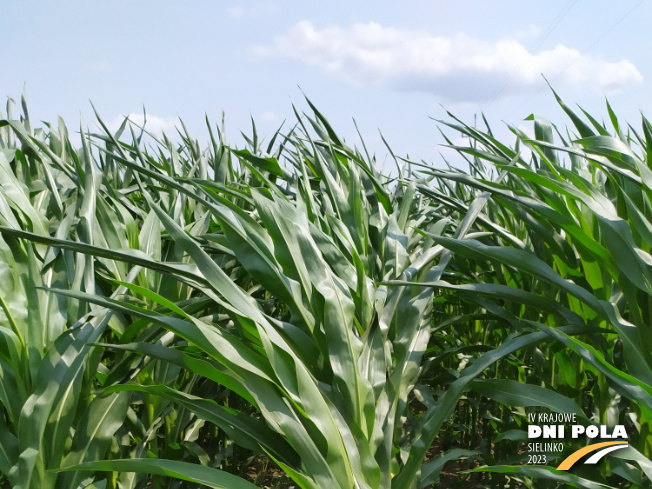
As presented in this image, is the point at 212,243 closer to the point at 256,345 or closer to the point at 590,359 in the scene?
the point at 256,345

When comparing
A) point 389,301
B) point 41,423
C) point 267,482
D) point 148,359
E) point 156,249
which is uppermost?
point 156,249

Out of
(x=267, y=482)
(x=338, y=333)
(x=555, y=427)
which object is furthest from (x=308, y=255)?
(x=267, y=482)

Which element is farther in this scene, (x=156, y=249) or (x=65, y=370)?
(x=156, y=249)

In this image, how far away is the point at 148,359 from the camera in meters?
1.01

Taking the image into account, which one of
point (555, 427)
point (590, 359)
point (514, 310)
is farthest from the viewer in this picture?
point (514, 310)

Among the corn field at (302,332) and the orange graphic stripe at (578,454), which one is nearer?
the corn field at (302,332)

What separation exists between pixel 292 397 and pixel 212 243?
0.59 m

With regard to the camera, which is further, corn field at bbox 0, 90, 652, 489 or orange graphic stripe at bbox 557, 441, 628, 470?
orange graphic stripe at bbox 557, 441, 628, 470

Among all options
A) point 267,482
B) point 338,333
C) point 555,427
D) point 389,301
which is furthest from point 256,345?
point 267,482

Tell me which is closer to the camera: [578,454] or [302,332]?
[302,332]

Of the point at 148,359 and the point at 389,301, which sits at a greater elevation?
the point at 389,301

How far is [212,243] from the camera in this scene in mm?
1241

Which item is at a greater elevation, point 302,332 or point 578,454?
point 302,332

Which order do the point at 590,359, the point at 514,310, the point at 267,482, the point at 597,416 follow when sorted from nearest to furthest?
1. the point at 590,359
2. the point at 597,416
3. the point at 514,310
4. the point at 267,482
